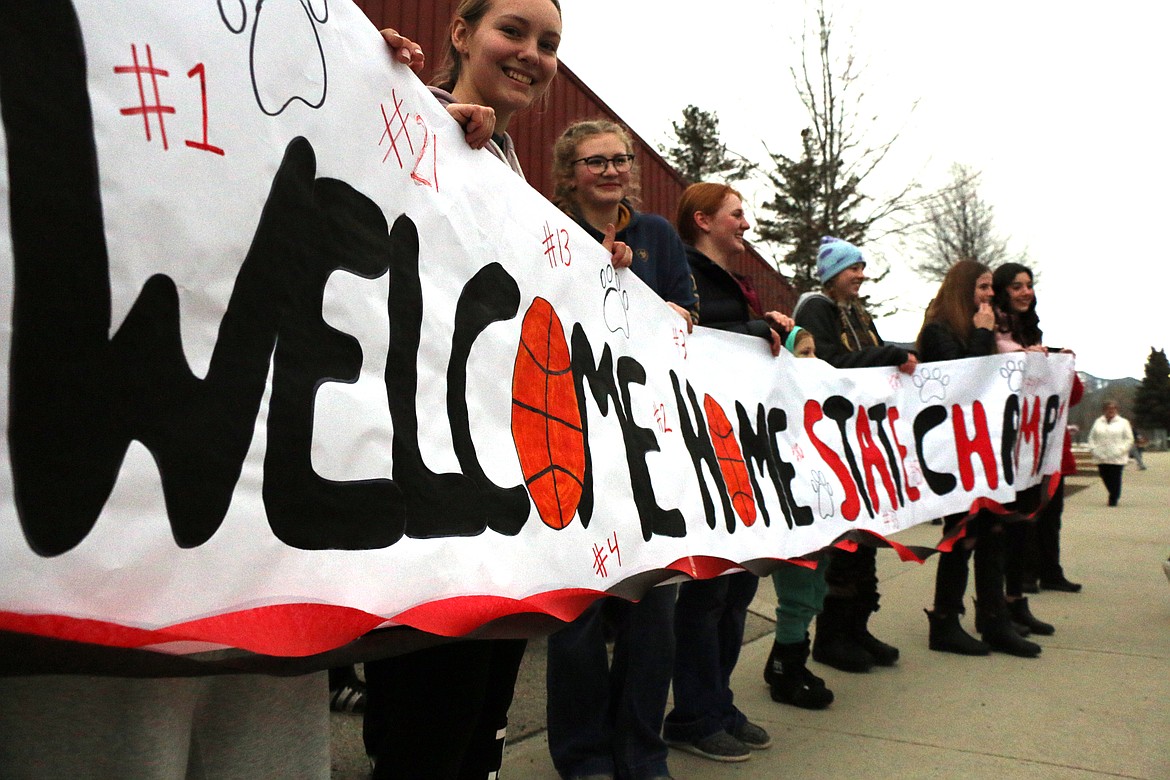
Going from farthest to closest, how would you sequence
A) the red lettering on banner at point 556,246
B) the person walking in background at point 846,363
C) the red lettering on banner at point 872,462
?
the person walking in background at point 846,363
the red lettering on banner at point 872,462
the red lettering on banner at point 556,246

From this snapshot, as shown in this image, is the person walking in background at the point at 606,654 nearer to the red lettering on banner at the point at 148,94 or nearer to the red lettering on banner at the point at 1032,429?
the red lettering on banner at the point at 148,94

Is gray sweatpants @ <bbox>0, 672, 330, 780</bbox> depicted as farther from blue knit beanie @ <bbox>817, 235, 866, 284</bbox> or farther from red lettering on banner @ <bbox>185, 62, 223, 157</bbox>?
blue knit beanie @ <bbox>817, 235, 866, 284</bbox>

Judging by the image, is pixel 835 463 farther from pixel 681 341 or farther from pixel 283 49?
pixel 283 49

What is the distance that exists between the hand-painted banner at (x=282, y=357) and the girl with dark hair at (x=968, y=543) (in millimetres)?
2620

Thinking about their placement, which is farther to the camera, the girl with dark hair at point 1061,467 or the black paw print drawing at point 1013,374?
the girl with dark hair at point 1061,467

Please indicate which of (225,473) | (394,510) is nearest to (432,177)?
(394,510)

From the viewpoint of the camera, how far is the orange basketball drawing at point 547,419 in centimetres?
192

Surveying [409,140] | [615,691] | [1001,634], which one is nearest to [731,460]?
[615,691]

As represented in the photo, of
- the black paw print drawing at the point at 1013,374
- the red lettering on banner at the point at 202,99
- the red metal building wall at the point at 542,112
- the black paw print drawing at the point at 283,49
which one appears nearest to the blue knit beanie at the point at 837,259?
the black paw print drawing at the point at 1013,374

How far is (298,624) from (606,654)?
1698 millimetres

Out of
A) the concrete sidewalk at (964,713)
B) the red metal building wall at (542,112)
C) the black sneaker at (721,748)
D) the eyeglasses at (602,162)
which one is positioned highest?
the red metal building wall at (542,112)

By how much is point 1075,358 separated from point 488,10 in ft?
14.8

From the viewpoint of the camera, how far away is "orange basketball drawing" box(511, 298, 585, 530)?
1.92 m

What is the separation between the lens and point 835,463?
368 cm
